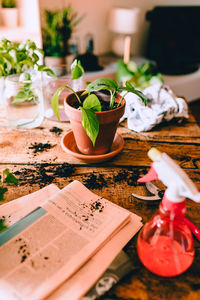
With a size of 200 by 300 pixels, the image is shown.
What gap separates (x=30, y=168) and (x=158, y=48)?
109 inches

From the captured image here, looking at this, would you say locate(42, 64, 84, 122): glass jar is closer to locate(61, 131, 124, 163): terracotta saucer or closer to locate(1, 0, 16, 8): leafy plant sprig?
locate(61, 131, 124, 163): terracotta saucer

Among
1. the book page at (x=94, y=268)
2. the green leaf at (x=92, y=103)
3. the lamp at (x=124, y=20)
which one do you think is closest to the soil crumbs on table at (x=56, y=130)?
the green leaf at (x=92, y=103)

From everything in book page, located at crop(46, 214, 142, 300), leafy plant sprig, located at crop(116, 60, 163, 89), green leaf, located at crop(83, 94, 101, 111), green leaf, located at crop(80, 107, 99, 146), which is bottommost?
leafy plant sprig, located at crop(116, 60, 163, 89)

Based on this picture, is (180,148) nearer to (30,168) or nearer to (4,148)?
(30,168)

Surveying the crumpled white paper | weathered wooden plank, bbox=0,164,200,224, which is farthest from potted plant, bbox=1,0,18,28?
weathered wooden plank, bbox=0,164,200,224

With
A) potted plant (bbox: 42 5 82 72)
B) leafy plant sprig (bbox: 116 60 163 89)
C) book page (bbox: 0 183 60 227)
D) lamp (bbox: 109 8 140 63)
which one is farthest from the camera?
lamp (bbox: 109 8 140 63)

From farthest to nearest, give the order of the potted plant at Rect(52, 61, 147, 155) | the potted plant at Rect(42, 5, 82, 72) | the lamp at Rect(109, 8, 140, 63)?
1. the lamp at Rect(109, 8, 140, 63)
2. the potted plant at Rect(42, 5, 82, 72)
3. the potted plant at Rect(52, 61, 147, 155)

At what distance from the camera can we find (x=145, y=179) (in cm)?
56

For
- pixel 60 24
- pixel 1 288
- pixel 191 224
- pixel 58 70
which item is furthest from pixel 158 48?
pixel 1 288

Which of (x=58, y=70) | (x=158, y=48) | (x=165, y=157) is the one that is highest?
(x=165, y=157)

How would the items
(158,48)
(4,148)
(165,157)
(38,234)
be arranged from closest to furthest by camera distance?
(165,157) < (38,234) < (4,148) < (158,48)

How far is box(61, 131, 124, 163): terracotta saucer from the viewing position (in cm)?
85

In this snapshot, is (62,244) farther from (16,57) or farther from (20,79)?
(16,57)

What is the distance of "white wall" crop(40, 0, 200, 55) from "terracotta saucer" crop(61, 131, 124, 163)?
2152 mm
